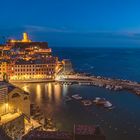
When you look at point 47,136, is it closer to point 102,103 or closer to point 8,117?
point 8,117

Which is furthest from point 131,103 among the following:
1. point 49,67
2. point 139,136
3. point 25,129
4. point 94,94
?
point 49,67

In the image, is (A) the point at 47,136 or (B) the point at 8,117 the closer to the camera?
(A) the point at 47,136

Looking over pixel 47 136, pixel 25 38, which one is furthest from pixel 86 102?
pixel 25 38

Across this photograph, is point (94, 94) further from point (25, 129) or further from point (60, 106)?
point (25, 129)

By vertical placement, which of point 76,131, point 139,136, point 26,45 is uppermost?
point 26,45

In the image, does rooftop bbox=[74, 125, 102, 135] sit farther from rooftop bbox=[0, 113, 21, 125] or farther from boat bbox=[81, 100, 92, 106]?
boat bbox=[81, 100, 92, 106]
